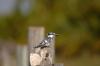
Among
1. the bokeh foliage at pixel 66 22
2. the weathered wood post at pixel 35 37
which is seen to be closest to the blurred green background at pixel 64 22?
the bokeh foliage at pixel 66 22

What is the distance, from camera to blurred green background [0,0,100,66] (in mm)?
11484

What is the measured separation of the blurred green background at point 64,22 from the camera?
11.5 meters

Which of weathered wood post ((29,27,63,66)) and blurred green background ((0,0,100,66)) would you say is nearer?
weathered wood post ((29,27,63,66))

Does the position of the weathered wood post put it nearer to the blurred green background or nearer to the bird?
the bird

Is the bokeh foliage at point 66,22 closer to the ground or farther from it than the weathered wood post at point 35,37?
farther from it

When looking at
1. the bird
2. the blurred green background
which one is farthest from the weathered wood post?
the blurred green background

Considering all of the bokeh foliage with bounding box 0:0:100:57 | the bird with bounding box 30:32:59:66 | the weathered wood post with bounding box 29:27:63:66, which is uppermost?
the bokeh foliage with bounding box 0:0:100:57

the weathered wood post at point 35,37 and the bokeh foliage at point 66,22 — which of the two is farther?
the bokeh foliage at point 66,22

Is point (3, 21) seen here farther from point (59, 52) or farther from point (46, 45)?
point (46, 45)

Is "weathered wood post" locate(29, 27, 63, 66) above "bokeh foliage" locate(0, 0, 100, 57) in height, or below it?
below

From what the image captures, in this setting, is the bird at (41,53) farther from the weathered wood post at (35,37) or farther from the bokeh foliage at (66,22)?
the bokeh foliage at (66,22)

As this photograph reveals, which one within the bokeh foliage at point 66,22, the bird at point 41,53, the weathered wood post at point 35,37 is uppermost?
the bokeh foliage at point 66,22

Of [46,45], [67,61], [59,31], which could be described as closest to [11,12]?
[59,31]

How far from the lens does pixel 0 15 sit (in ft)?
39.7
